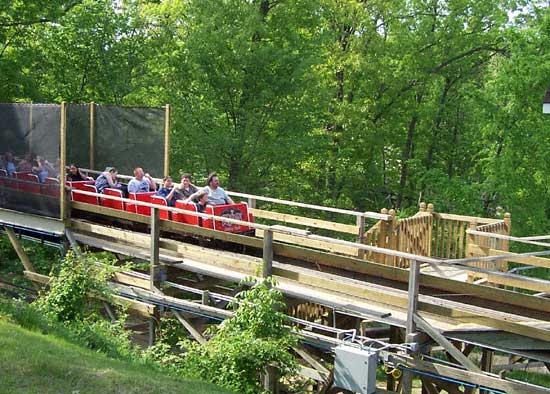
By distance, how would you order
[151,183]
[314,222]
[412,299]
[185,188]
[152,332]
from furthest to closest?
[151,183] < [185,188] < [314,222] < [152,332] < [412,299]

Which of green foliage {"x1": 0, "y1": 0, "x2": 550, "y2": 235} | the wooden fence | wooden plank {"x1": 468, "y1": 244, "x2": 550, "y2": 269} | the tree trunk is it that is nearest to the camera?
wooden plank {"x1": 468, "y1": 244, "x2": 550, "y2": 269}

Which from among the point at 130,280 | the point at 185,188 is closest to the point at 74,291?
the point at 130,280

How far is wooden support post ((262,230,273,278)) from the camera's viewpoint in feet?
30.9

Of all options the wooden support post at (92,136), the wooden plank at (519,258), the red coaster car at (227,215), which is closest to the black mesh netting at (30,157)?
the wooden support post at (92,136)

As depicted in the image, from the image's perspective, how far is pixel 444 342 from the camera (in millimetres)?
8023

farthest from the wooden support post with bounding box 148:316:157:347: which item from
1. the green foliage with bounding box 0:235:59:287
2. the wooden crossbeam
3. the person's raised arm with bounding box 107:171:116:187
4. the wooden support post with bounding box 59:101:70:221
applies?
the green foliage with bounding box 0:235:59:287

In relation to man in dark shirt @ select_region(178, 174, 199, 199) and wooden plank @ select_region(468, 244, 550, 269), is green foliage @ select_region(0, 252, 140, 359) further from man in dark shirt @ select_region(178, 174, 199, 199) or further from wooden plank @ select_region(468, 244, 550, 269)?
wooden plank @ select_region(468, 244, 550, 269)

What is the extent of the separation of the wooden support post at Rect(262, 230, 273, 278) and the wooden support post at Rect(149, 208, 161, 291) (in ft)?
6.88

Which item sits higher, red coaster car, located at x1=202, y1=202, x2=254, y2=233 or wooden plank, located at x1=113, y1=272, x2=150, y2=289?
red coaster car, located at x1=202, y1=202, x2=254, y2=233

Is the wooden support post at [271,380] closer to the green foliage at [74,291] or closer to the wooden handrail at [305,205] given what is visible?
the green foliage at [74,291]

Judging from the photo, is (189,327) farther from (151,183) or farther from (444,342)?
(444,342)

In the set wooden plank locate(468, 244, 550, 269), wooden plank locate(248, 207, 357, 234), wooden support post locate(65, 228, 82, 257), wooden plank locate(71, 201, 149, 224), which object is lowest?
wooden support post locate(65, 228, 82, 257)

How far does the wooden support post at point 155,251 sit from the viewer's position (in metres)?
10.7

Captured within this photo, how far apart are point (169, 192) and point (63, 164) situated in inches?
74.9
